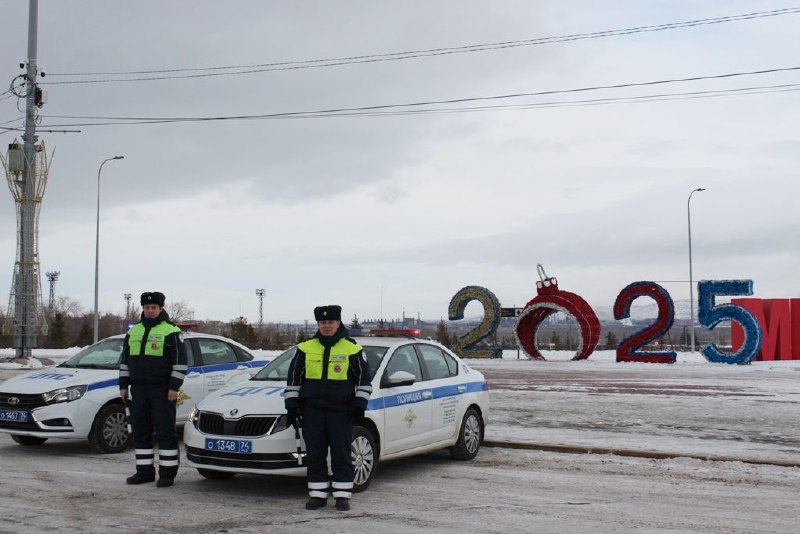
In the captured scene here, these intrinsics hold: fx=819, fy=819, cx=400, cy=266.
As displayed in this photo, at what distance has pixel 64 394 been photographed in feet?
34.2

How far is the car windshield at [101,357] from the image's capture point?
11433 mm

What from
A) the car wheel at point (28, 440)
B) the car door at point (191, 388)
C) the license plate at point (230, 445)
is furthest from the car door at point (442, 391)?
the car wheel at point (28, 440)

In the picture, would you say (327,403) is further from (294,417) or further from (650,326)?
(650,326)

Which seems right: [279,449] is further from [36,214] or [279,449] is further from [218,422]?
[36,214]

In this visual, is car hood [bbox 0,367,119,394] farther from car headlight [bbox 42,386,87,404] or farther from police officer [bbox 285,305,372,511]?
police officer [bbox 285,305,372,511]

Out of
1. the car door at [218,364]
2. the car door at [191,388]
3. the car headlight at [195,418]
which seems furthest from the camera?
the car door at [218,364]

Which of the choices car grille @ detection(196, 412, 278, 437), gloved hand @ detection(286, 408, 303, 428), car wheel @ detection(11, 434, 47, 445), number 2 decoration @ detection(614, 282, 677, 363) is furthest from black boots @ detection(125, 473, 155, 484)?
number 2 decoration @ detection(614, 282, 677, 363)

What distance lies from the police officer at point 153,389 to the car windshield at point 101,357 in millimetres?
2847

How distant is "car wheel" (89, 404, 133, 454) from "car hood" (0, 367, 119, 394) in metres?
0.36

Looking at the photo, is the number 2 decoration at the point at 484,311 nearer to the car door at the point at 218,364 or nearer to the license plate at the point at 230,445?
the car door at the point at 218,364

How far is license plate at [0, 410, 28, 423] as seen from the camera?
1035 cm

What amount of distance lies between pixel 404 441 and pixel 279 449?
1.70 m

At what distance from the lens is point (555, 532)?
6703 millimetres

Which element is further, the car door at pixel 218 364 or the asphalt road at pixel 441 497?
the car door at pixel 218 364
